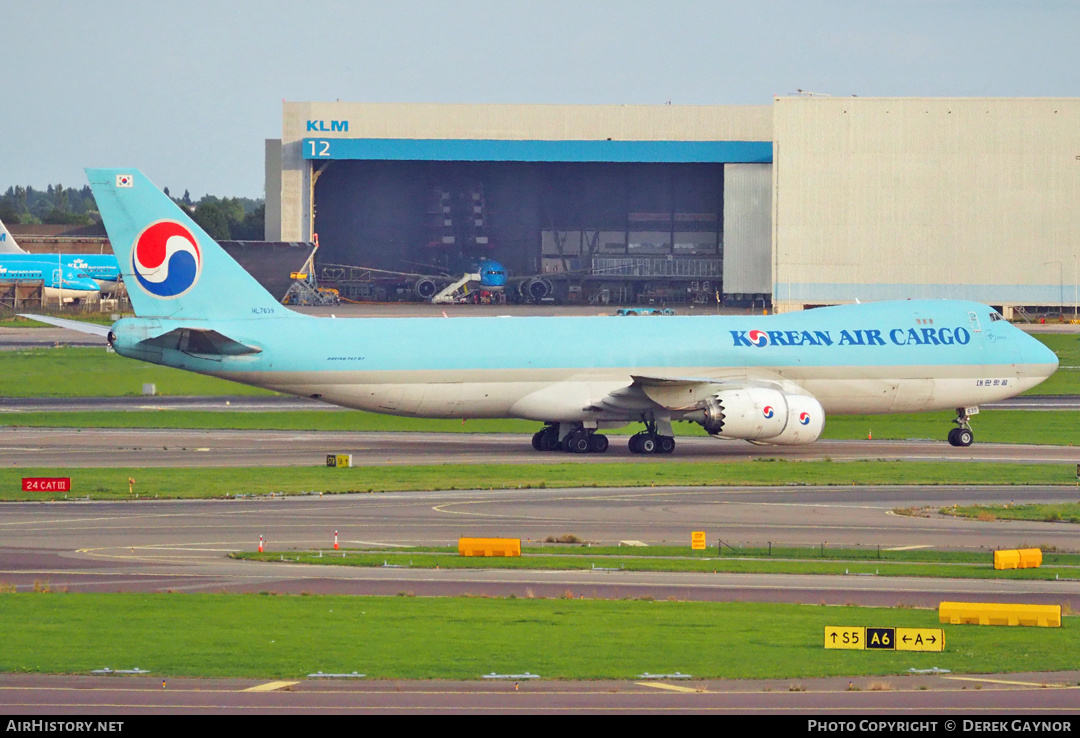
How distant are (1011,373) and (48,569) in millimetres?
42629

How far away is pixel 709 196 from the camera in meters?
185

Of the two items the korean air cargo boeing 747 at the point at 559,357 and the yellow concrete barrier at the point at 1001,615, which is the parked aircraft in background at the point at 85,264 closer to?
the korean air cargo boeing 747 at the point at 559,357

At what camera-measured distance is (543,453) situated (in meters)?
57.5

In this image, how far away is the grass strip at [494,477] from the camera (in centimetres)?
4594

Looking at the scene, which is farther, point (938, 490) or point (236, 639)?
point (938, 490)

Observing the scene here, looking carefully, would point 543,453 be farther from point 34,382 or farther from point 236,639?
point 34,382

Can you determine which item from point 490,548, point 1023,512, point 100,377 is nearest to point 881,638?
point 490,548

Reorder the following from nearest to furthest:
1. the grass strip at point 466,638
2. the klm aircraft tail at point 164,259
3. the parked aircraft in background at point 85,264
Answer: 1. the grass strip at point 466,638
2. the klm aircraft tail at point 164,259
3. the parked aircraft in background at point 85,264

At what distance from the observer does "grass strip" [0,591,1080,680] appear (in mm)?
22203

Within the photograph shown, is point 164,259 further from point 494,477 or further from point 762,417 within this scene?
point 762,417

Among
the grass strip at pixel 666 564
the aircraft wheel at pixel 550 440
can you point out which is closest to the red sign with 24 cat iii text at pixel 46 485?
the grass strip at pixel 666 564

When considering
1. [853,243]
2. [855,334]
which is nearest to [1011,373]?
[855,334]

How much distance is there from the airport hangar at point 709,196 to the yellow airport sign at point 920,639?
118 m

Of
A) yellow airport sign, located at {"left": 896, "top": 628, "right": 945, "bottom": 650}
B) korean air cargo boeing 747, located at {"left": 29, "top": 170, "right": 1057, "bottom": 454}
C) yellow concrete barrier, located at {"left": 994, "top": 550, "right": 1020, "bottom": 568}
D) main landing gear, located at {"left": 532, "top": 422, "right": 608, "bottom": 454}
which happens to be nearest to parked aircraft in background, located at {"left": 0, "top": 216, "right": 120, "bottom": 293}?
korean air cargo boeing 747, located at {"left": 29, "top": 170, "right": 1057, "bottom": 454}
